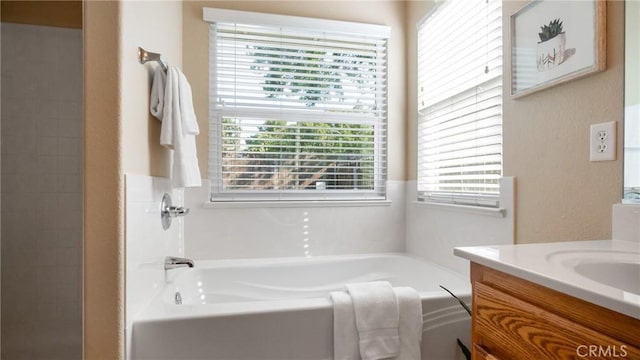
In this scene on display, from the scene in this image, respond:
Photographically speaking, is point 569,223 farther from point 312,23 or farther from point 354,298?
point 312,23

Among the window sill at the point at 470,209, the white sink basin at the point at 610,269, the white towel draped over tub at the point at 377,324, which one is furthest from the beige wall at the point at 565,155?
the white towel draped over tub at the point at 377,324

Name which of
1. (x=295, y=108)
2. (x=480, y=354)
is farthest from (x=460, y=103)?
(x=480, y=354)

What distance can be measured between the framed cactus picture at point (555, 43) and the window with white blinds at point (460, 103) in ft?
0.58

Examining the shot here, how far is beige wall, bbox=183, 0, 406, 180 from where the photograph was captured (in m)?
2.34

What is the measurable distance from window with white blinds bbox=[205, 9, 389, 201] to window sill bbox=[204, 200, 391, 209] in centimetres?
5

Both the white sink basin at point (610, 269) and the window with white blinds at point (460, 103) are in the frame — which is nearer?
the white sink basin at point (610, 269)

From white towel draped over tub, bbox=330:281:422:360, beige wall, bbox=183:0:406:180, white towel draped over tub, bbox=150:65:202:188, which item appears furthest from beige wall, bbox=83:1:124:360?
beige wall, bbox=183:0:406:180

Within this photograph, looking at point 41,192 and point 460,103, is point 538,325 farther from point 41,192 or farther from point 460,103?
point 41,192

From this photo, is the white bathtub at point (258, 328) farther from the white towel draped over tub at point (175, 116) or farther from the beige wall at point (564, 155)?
the white towel draped over tub at point (175, 116)

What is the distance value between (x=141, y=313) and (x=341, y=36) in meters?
2.14

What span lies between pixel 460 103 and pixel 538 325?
59.8 inches

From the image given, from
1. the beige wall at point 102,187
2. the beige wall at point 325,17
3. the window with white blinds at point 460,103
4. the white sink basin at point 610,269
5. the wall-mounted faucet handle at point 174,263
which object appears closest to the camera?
the white sink basin at point 610,269

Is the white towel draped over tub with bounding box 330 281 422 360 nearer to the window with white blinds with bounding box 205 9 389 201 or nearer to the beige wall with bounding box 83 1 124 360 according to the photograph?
the beige wall with bounding box 83 1 124 360

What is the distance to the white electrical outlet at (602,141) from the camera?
1.10 m
